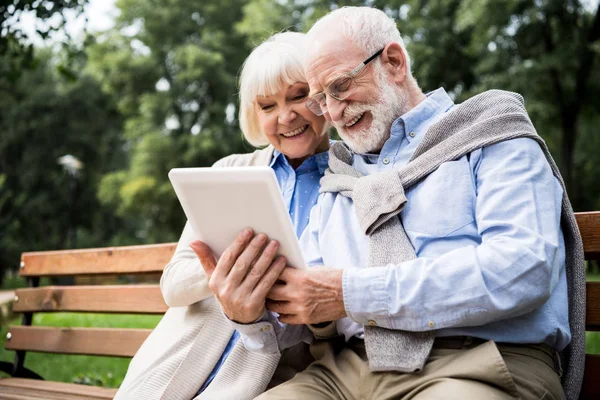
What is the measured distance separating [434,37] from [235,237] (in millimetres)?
16107

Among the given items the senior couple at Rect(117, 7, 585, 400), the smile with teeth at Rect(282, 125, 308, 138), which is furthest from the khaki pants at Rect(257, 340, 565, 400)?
the smile with teeth at Rect(282, 125, 308, 138)

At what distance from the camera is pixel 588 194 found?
2328 cm

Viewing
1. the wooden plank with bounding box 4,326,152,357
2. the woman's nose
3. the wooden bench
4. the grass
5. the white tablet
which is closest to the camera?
the white tablet

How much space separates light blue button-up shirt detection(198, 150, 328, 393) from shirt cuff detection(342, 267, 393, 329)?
0.87m

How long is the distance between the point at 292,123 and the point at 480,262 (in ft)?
4.51

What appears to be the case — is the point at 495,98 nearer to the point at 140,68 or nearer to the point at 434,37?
the point at 434,37

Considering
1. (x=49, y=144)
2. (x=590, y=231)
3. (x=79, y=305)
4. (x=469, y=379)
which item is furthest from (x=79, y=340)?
(x=49, y=144)

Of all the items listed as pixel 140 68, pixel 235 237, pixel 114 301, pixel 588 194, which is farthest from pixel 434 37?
pixel 235 237

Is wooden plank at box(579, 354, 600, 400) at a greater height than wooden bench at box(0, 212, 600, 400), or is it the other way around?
wooden plank at box(579, 354, 600, 400)

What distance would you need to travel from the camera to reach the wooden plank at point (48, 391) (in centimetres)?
346

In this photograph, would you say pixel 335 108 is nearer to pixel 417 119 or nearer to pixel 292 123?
pixel 417 119

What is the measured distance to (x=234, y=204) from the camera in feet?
7.04

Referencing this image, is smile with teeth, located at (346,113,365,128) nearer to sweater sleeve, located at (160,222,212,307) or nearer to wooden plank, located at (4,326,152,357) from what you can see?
sweater sleeve, located at (160,222,212,307)

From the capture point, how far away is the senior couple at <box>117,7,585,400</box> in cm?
198
